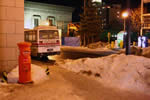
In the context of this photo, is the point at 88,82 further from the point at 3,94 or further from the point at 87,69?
the point at 3,94

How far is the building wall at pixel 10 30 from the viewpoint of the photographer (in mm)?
8477

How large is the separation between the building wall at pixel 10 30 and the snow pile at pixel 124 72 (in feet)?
12.0

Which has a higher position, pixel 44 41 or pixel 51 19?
pixel 51 19

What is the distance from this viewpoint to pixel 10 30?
8.66m

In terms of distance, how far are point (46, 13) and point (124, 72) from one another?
38831 millimetres

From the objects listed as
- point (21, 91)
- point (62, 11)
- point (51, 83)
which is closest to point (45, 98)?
point (21, 91)

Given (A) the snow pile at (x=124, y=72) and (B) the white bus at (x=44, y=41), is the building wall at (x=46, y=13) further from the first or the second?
(A) the snow pile at (x=124, y=72)

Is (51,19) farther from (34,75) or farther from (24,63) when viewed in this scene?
(24,63)

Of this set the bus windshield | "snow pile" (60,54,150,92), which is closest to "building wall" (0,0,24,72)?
"snow pile" (60,54,150,92)

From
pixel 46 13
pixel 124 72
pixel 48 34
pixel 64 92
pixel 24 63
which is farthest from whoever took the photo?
pixel 46 13

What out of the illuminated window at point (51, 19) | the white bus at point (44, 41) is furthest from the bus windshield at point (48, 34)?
the illuminated window at point (51, 19)

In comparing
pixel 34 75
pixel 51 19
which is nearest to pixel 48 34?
pixel 34 75

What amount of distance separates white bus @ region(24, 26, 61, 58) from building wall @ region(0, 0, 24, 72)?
653cm

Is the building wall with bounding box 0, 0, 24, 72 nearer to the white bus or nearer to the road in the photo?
the road
